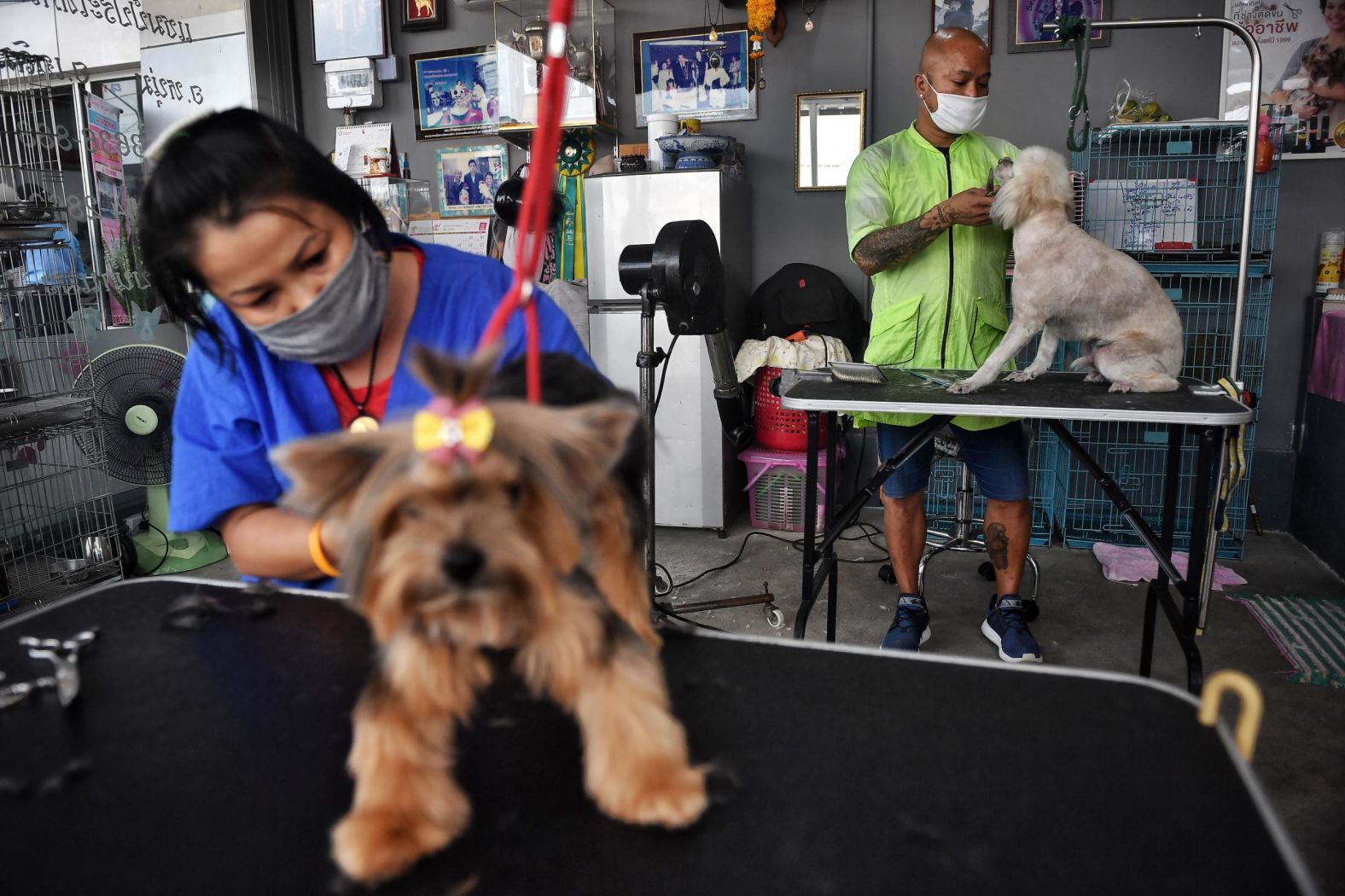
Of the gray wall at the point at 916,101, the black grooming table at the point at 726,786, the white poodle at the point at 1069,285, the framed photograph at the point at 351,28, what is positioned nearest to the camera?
the black grooming table at the point at 726,786

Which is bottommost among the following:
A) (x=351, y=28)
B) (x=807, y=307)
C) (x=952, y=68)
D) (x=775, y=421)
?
(x=775, y=421)

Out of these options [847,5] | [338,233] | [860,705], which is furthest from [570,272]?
[860,705]

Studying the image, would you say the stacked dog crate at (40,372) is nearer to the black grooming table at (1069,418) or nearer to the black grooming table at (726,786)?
the black grooming table at (726,786)

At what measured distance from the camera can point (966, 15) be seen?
423 centimetres

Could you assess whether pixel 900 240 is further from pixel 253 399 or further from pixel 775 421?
pixel 253 399

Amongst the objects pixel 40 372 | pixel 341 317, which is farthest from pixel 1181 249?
pixel 40 372

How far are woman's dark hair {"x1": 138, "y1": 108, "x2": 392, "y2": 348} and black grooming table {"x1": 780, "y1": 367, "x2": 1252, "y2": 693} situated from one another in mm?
1624

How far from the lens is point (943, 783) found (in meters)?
0.87

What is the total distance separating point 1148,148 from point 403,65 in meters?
4.00

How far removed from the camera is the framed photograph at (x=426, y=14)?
4895 millimetres

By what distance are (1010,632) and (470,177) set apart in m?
3.86

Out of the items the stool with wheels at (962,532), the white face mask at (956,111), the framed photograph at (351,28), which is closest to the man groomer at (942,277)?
the white face mask at (956,111)

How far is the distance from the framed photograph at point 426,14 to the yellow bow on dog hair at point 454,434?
5.05 metres

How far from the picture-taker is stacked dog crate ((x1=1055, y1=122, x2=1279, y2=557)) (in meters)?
3.81
